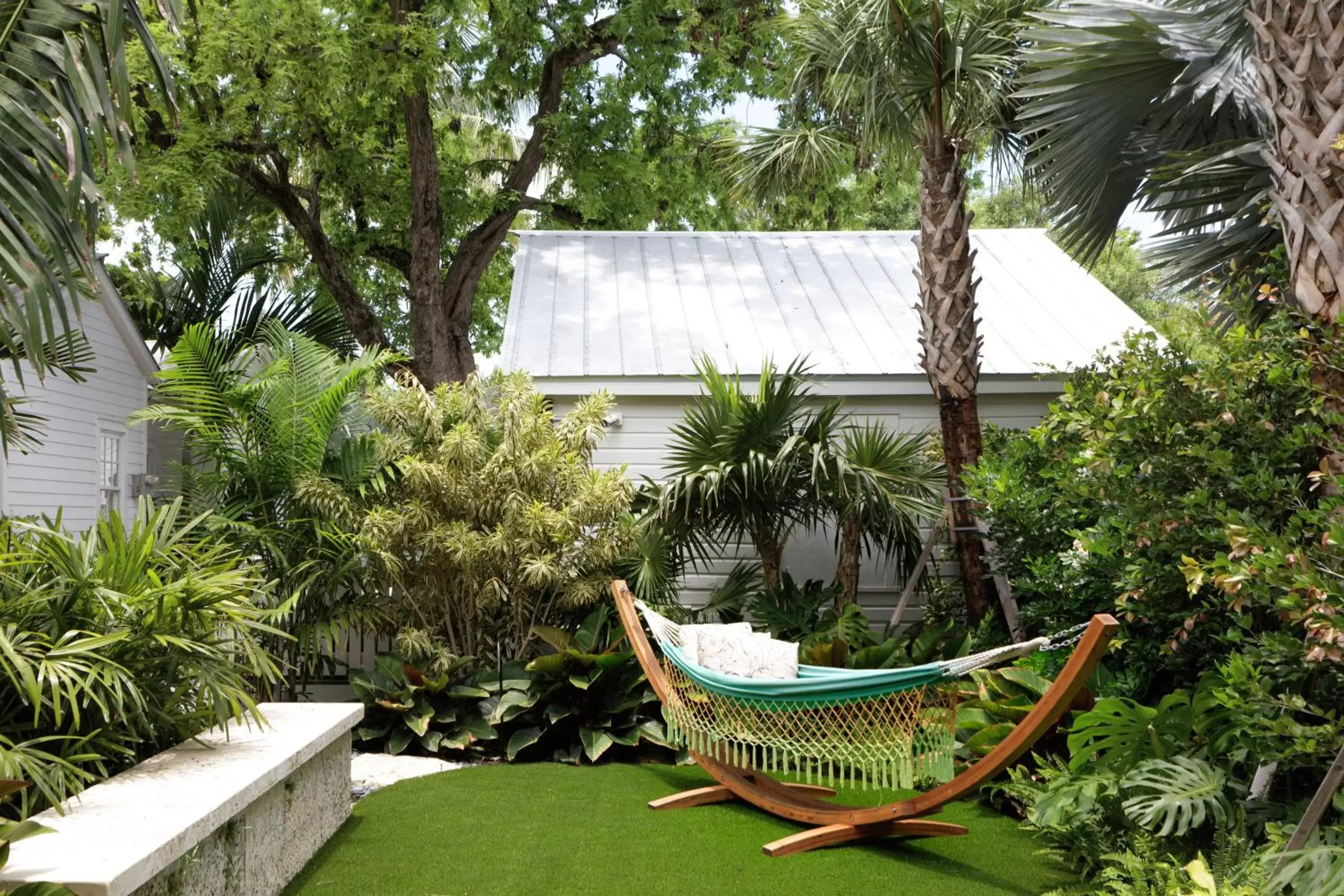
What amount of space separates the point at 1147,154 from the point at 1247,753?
3893mm

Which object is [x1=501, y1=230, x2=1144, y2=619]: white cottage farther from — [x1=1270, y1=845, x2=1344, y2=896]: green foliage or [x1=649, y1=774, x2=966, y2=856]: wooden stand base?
[x1=1270, y1=845, x2=1344, y2=896]: green foliage

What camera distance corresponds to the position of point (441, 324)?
14500mm

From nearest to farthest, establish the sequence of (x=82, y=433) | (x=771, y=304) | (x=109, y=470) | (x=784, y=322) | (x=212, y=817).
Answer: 1. (x=212, y=817)
2. (x=784, y=322)
3. (x=771, y=304)
4. (x=82, y=433)
5. (x=109, y=470)

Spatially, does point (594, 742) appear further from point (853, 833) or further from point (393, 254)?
point (393, 254)

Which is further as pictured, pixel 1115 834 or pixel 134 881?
pixel 1115 834

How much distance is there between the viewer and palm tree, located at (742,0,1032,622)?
7.42 metres

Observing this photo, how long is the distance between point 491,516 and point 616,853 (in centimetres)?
340

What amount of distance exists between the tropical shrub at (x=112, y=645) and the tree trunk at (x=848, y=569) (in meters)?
4.56

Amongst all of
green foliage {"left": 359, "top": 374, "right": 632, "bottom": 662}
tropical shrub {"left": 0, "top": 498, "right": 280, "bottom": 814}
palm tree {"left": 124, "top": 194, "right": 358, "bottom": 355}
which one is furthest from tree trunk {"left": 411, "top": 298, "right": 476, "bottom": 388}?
tropical shrub {"left": 0, "top": 498, "right": 280, "bottom": 814}

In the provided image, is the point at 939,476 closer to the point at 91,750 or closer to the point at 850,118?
the point at 850,118

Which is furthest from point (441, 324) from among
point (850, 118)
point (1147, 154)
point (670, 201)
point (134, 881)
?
point (134, 881)

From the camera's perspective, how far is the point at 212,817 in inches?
148

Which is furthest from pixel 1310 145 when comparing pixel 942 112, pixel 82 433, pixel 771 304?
pixel 82 433

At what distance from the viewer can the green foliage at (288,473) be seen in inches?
324
